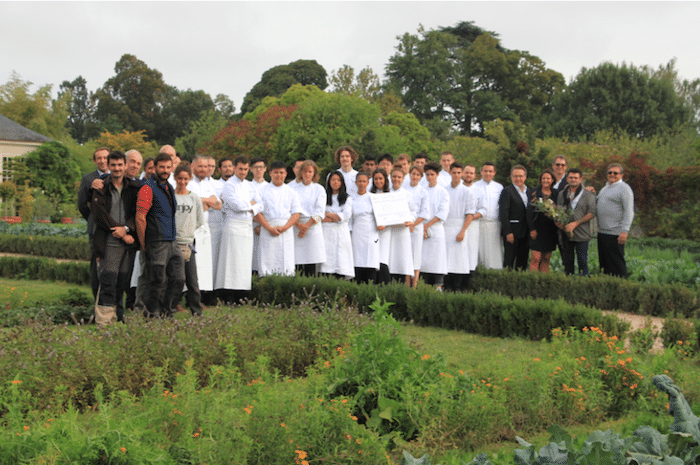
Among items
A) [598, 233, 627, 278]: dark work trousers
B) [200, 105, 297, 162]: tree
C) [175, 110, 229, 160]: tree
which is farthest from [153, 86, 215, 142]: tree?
[598, 233, 627, 278]: dark work trousers

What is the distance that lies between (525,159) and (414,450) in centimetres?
1289

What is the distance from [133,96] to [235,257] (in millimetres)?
70504

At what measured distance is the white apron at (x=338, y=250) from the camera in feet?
33.3

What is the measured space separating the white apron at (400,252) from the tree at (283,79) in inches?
1541

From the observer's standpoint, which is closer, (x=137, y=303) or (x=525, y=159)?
(x=137, y=303)

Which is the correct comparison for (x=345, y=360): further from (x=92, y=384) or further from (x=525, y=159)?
(x=525, y=159)

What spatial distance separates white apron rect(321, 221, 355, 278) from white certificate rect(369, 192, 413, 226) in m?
0.59

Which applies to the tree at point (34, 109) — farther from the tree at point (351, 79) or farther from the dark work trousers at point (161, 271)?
the dark work trousers at point (161, 271)

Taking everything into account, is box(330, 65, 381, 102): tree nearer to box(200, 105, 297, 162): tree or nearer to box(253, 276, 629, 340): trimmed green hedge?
box(200, 105, 297, 162): tree

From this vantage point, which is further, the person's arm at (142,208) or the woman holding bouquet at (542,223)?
the woman holding bouquet at (542,223)

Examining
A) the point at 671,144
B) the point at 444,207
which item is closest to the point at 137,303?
the point at 444,207

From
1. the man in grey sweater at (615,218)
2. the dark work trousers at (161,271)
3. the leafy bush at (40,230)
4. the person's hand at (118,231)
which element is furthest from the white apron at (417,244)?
the leafy bush at (40,230)

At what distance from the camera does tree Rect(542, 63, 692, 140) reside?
42312 millimetres

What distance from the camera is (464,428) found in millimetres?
4023
